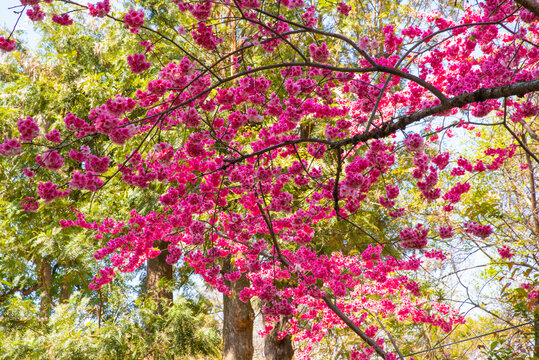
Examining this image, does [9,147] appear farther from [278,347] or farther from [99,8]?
[278,347]

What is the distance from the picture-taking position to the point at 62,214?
8.18 metres

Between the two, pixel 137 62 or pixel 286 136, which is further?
pixel 286 136

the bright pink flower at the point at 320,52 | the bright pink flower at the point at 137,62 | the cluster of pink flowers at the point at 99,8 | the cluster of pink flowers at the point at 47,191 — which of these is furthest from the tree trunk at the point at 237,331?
the cluster of pink flowers at the point at 99,8

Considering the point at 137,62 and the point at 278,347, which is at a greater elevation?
the point at 137,62

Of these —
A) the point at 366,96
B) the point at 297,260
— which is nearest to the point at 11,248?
the point at 297,260

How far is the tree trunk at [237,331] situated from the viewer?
7.34 metres

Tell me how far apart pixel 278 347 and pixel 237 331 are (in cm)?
100

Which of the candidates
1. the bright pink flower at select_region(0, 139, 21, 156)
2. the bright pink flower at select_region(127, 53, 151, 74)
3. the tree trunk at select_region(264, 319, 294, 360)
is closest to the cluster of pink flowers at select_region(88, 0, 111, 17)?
the bright pink flower at select_region(127, 53, 151, 74)

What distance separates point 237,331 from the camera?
24.4ft

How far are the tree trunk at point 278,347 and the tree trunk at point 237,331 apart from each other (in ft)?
1.94

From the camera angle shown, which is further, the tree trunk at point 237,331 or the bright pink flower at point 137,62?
the tree trunk at point 237,331

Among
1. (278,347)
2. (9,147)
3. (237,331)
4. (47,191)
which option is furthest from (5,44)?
(278,347)

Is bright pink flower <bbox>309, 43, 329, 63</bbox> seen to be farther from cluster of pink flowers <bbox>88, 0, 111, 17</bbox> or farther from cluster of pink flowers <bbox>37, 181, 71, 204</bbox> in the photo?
cluster of pink flowers <bbox>37, 181, 71, 204</bbox>

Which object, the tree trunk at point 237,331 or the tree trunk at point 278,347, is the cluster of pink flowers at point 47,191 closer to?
the tree trunk at point 237,331
